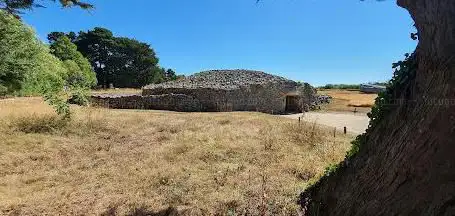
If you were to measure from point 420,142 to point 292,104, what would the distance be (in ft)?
94.1

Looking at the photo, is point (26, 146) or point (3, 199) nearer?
point (3, 199)

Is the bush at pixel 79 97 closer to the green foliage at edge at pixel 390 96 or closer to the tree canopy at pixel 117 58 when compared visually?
the green foliage at edge at pixel 390 96

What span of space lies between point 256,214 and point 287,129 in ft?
28.0

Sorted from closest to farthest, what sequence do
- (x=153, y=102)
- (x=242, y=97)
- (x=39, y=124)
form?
(x=39, y=124) → (x=153, y=102) → (x=242, y=97)

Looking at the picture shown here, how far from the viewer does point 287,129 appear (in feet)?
49.1

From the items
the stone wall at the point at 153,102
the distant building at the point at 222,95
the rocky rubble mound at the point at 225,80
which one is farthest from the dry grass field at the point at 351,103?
the stone wall at the point at 153,102

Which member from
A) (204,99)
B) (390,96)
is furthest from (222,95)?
(390,96)

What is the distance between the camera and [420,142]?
428cm

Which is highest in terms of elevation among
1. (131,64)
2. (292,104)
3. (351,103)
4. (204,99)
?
(131,64)

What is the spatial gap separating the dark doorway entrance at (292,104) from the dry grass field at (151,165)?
1703 centimetres

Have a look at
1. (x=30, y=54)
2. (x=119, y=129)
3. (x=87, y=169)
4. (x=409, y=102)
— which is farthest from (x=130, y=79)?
(x=409, y=102)

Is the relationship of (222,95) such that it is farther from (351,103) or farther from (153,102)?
(351,103)

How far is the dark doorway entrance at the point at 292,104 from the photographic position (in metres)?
32.7

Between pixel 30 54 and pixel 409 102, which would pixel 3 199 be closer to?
pixel 409 102
